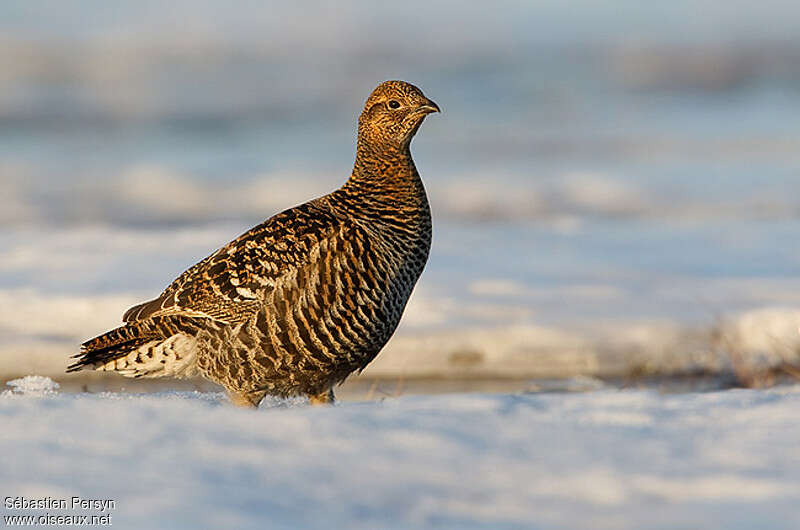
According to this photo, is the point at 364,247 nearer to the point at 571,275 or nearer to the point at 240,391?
the point at 240,391

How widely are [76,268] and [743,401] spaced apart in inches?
271

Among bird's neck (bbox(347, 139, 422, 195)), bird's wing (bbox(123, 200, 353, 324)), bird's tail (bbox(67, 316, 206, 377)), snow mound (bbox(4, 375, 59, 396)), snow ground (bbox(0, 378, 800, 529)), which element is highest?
bird's neck (bbox(347, 139, 422, 195))

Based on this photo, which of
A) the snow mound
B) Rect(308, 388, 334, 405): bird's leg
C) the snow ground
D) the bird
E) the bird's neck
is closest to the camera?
the snow ground

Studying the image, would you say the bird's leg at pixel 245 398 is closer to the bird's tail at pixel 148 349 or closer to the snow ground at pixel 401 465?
the bird's tail at pixel 148 349

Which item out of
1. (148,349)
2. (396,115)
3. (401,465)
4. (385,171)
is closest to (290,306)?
(148,349)

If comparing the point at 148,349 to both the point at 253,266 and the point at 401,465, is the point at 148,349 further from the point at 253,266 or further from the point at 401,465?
the point at 401,465

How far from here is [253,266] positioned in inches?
242

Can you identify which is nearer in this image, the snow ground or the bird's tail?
the snow ground

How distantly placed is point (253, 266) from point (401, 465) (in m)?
3.22

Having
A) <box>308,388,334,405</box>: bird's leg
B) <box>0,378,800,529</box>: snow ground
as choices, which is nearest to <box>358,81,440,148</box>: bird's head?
<box>308,388,334,405</box>: bird's leg

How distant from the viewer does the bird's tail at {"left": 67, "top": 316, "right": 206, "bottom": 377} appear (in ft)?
20.6

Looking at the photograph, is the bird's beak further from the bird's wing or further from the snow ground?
the snow ground

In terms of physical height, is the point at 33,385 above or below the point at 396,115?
below

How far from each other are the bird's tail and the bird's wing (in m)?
0.07
